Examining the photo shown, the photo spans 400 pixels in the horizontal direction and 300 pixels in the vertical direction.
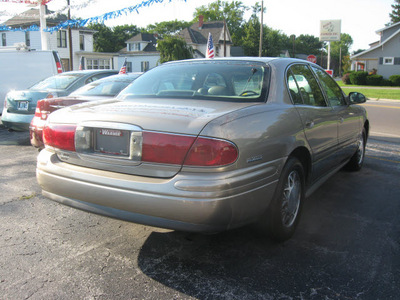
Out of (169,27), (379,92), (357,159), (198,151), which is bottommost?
(357,159)

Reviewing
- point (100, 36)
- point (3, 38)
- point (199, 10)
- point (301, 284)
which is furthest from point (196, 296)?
point (199, 10)

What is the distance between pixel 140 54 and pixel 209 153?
58.3 m

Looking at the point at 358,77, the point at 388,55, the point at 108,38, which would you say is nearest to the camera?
the point at 358,77

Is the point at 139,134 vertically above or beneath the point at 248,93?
beneath

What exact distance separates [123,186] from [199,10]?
301 feet

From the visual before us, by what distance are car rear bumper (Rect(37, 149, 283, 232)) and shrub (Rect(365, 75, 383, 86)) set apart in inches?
1617

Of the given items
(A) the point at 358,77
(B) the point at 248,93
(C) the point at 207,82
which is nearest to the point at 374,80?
(A) the point at 358,77

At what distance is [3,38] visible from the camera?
4172cm

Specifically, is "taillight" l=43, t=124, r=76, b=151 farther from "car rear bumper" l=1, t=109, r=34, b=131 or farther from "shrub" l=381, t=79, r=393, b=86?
"shrub" l=381, t=79, r=393, b=86

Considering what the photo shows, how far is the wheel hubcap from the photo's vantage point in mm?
3259

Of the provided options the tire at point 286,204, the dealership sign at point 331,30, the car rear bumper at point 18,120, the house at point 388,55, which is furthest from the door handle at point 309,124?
the house at point 388,55

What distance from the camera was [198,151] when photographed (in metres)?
2.53

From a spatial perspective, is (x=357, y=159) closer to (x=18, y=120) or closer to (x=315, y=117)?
(x=315, y=117)

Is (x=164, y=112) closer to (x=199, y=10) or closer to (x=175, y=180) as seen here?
(x=175, y=180)
